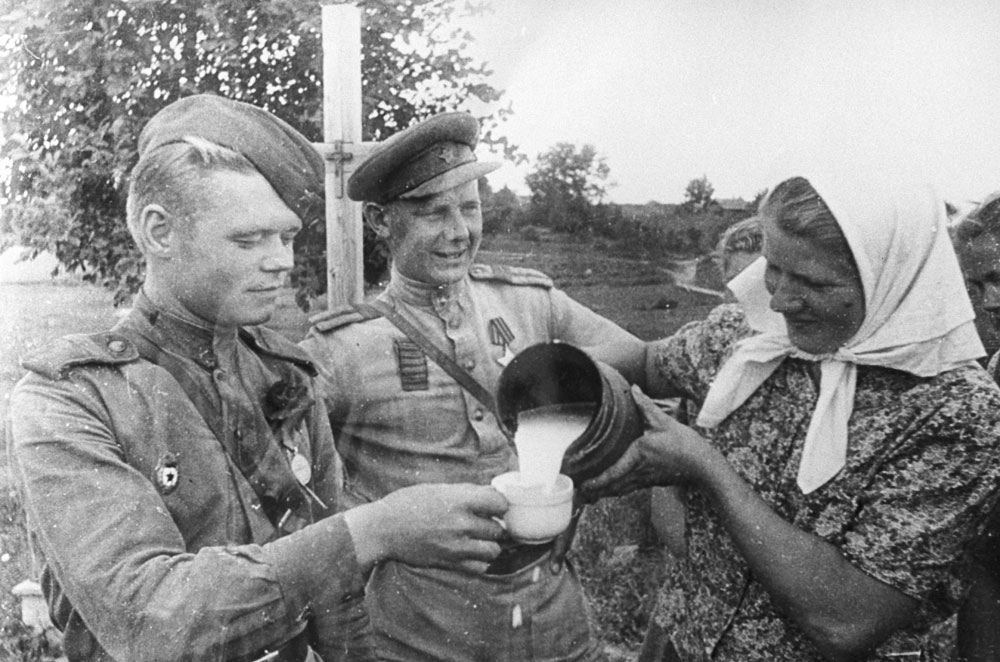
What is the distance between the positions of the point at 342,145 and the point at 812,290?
833 millimetres

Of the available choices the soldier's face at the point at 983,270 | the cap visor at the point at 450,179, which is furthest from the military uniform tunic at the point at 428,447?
the soldier's face at the point at 983,270

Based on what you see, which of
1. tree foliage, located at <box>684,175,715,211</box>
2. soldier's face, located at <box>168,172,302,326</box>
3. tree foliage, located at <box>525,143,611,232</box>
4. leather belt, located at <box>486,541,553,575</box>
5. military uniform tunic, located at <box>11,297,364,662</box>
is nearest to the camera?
military uniform tunic, located at <box>11,297,364,662</box>

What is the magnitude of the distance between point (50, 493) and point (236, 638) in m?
0.29

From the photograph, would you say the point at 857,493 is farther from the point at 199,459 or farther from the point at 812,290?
the point at 199,459

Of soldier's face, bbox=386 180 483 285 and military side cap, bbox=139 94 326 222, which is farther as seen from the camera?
soldier's face, bbox=386 180 483 285

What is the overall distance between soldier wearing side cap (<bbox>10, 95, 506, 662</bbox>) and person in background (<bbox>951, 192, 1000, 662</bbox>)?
37.7 inches

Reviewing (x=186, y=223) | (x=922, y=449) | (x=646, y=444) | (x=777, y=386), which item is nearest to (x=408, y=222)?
(x=186, y=223)

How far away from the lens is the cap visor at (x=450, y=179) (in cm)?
147

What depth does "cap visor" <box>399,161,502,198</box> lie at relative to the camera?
1.47m

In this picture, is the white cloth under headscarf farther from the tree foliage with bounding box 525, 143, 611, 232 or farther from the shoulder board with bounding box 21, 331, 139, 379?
the shoulder board with bounding box 21, 331, 139, 379

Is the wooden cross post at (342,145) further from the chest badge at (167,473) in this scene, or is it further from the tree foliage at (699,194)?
the tree foliage at (699,194)

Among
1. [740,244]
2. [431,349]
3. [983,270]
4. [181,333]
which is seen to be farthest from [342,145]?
[983,270]

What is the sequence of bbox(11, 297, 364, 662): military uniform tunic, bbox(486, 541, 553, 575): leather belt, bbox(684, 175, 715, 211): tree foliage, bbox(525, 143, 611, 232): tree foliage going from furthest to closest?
1. bbox(684, 175, 715, 211): tree foliage
2. bbox(525, 143, 611, 232): tree foliage
3. bbox(486, 541, 553, 575): leather belt
4. bbox(11, 297, 364, 662): military uniform tunic

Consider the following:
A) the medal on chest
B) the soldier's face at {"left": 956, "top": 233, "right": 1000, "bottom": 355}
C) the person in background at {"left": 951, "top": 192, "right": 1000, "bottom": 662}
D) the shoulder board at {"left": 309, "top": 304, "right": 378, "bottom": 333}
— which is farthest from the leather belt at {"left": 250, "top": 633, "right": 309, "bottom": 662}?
the soldier's face at {"left": 956, "top": 233, "right": 1000, "bottom": 355}
